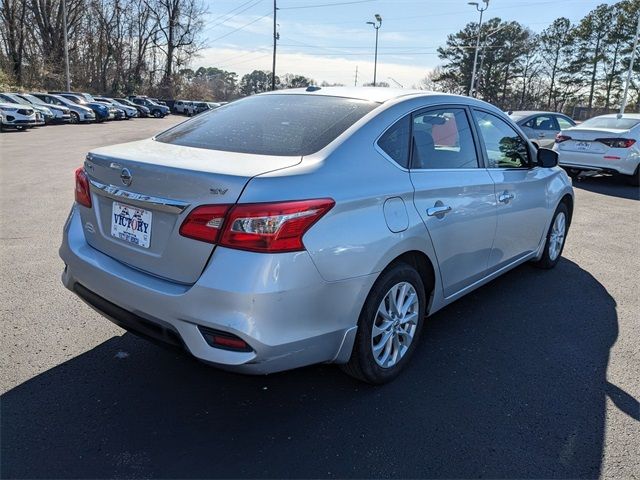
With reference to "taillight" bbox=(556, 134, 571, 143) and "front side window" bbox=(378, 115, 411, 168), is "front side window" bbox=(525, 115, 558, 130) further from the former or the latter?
"front side window" bbox=(378, 115, 411, 168)

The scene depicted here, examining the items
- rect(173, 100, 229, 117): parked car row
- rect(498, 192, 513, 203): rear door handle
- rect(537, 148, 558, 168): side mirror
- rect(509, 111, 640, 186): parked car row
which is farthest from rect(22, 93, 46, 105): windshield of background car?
rect(498, 192, 513, 203): rear door handle

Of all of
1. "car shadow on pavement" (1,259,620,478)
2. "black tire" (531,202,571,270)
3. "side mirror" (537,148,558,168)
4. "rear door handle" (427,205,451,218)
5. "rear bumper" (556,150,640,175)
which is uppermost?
"side mirror" (537,148,558,168)

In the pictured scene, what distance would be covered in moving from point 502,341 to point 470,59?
65.1m

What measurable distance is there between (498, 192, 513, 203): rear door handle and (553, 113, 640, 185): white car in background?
7867mm

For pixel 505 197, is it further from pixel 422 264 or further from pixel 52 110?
pixel 52 110

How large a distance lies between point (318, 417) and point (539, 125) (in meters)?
13.0

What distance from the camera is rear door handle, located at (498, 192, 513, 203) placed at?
372 cm

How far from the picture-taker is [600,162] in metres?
10.5

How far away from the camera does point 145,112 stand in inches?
1667

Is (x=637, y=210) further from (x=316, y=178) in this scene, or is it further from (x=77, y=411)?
(x=77, y=411)

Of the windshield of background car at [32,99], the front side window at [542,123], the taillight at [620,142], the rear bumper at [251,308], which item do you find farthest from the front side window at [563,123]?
the windshield of background car at [32,99]

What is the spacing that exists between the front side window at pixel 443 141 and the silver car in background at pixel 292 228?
0.01 metres

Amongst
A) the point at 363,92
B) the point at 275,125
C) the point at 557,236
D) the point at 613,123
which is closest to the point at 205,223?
the point at 275,125

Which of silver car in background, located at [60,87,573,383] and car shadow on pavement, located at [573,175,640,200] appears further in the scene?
car shadow on pavement, located at [573,175,640,200]
